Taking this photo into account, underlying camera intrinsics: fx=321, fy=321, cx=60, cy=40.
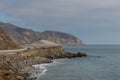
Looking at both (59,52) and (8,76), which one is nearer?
(8,76)

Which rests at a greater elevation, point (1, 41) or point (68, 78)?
point (1, 41)

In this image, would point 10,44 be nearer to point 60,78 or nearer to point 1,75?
point 60,78

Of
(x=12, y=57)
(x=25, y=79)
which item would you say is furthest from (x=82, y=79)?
(x=12, y=57)

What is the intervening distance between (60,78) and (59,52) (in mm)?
70242

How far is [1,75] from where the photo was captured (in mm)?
32312

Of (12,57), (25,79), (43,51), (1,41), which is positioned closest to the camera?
(25,79)

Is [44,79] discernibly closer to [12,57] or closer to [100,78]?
[100,78]

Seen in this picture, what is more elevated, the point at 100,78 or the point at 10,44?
the point at 10,44

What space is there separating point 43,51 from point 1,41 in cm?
1659

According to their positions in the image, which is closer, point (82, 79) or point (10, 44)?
point (82, 79)

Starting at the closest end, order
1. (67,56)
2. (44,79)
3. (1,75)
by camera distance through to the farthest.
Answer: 1. (1,75)
2. (44,79)
3. (67,56)

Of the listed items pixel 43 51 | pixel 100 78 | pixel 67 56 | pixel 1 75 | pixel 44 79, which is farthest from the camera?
pixel 67 56

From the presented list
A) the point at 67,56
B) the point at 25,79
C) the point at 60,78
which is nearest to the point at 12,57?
the point at 60,78

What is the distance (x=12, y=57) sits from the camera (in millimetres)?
73250
